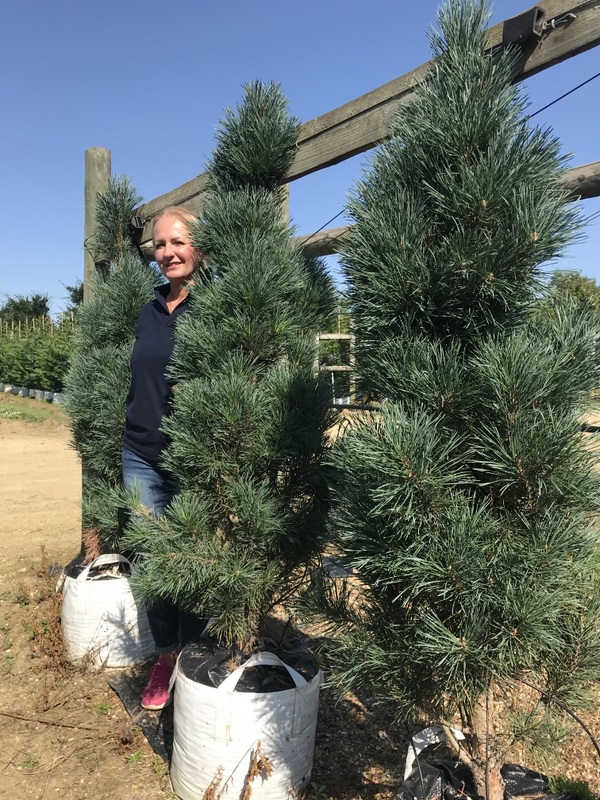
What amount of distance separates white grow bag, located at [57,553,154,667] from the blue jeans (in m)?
0.53

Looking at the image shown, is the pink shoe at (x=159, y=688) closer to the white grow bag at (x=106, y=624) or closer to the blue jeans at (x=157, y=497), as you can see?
the blue jeans at (x=157, y=497)

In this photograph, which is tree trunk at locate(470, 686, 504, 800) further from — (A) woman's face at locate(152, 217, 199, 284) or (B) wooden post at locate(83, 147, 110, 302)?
(B) wooden post at locate(83, 147, 110, 302)

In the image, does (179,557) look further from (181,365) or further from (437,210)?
(437,210)

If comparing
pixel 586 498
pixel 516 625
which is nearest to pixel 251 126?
pixel 586 498

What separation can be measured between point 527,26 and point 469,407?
121cm

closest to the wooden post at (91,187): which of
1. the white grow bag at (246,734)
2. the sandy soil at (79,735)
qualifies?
the sandy soil at (79,735)

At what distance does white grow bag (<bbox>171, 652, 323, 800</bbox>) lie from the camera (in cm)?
217

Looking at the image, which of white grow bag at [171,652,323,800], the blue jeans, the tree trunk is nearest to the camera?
the tree trunk

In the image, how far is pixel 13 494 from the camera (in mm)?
7973

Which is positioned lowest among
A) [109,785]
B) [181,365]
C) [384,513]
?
[109,785]

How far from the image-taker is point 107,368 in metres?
3.66

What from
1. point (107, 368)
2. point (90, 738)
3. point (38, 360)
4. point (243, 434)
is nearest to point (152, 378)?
point (243, 434)

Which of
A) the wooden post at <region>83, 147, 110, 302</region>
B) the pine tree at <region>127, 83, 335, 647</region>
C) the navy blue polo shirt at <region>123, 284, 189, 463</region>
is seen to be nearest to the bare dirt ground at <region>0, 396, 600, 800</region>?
the pine tree at <region>127, 83, 335, 647</region>

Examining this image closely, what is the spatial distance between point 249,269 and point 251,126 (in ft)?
2.28
